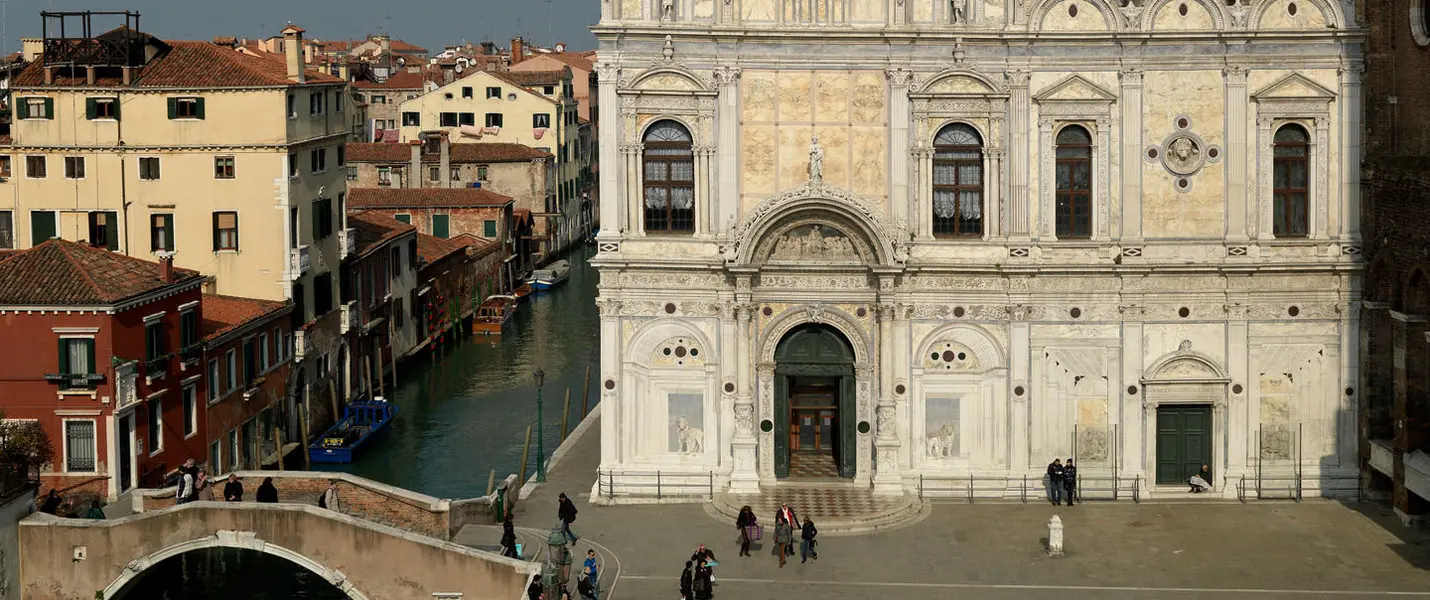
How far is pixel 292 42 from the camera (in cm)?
5453

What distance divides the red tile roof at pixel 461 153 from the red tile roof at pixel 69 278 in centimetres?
4991

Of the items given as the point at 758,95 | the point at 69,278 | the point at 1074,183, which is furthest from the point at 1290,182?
the point at 69,278

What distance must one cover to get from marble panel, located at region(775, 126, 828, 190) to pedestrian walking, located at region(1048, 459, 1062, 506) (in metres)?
7.63

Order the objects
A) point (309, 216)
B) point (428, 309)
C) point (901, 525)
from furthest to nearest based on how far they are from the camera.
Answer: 1. point (428, 309)
2. point (309, 216)
3. point (901, 525)

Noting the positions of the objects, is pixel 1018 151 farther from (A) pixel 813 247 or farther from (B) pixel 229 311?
(B) pixel 229 311

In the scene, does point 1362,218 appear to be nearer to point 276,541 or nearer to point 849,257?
point 849,257

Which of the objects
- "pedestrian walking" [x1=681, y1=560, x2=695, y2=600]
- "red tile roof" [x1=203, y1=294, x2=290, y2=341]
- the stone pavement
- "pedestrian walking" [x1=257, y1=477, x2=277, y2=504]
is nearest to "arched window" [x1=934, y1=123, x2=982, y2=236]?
the stone pavement

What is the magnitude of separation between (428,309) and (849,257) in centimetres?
3422

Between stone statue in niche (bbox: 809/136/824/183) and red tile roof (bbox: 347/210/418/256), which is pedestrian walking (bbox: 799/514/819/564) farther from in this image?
red tile roof (bbox: 347/210/418/256)

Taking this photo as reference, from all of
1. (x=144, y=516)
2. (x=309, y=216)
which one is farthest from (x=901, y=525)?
(x=309, y=216)

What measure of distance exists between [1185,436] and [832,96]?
10.1 m

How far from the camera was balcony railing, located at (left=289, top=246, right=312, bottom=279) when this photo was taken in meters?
52.5

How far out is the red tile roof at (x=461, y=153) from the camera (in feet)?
307

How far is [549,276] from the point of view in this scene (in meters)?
92.4
